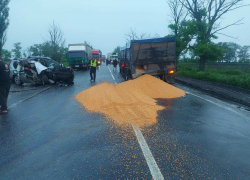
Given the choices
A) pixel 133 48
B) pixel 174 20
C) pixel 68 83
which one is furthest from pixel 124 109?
pixel 174 20

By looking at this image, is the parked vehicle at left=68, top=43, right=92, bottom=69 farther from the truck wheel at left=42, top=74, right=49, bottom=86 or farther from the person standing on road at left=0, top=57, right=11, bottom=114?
the person standing on road at left=0, top=57, right=11, bottom=114

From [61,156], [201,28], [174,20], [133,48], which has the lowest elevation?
[61,156]

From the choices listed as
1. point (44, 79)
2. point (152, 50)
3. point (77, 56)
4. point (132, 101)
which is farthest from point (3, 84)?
point (77, 56)

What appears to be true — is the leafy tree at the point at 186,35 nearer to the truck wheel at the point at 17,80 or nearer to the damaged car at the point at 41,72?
the damaged car at the point at 41,72

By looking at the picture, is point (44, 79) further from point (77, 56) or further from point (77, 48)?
point (77, 48)

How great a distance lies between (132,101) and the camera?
8.06 m

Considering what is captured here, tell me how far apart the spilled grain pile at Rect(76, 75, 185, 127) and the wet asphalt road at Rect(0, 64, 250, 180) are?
434mm

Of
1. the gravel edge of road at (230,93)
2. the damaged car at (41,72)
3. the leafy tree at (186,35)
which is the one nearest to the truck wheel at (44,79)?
the damaged car at (41,72)

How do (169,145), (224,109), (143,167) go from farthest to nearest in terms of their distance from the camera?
(224,109) → (169,145) → (143,167)

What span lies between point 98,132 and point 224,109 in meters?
4.99

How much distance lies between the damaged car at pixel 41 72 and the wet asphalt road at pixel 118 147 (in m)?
7.90

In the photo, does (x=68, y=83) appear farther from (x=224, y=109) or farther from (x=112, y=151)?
(x=112, y=151)

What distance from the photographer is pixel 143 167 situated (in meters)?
3.33

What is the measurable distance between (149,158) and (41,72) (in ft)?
40.8
